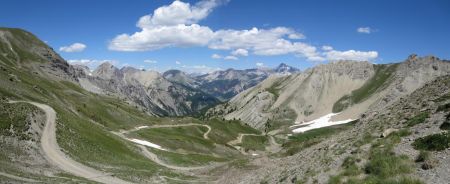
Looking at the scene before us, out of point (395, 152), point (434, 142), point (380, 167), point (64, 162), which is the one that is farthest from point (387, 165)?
point (64, 162)

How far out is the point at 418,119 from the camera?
98.3 ft

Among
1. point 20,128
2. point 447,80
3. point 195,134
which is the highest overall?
point 447,80

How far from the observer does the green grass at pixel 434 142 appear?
24.0m

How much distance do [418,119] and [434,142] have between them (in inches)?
222

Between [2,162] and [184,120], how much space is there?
145m

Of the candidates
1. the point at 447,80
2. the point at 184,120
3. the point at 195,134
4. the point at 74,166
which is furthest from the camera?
the point at 184,120

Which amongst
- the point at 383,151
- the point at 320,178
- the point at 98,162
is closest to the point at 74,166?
the point at 98,162

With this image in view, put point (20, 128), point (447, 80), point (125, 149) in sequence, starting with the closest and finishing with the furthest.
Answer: point (447, 80) < point (20, 128) < point (125, 149)

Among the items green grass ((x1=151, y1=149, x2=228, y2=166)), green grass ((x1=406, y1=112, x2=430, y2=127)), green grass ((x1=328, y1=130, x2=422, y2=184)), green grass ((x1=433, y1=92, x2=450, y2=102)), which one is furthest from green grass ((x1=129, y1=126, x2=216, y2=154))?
green grass ((x1=328, y1=130, x2=422, y2=184))

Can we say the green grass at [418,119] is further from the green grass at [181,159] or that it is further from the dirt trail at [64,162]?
the green grass at [181,159]

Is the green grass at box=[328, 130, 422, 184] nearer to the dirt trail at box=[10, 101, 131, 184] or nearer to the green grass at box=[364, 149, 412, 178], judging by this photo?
the green grass at box=[364, 149, 412, 178]

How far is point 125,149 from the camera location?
302ft

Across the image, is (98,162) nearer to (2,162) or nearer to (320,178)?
(2,162)

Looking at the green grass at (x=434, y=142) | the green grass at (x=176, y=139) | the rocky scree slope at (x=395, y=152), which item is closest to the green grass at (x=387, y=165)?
the rocky scree slope at (x=395, y=152)
